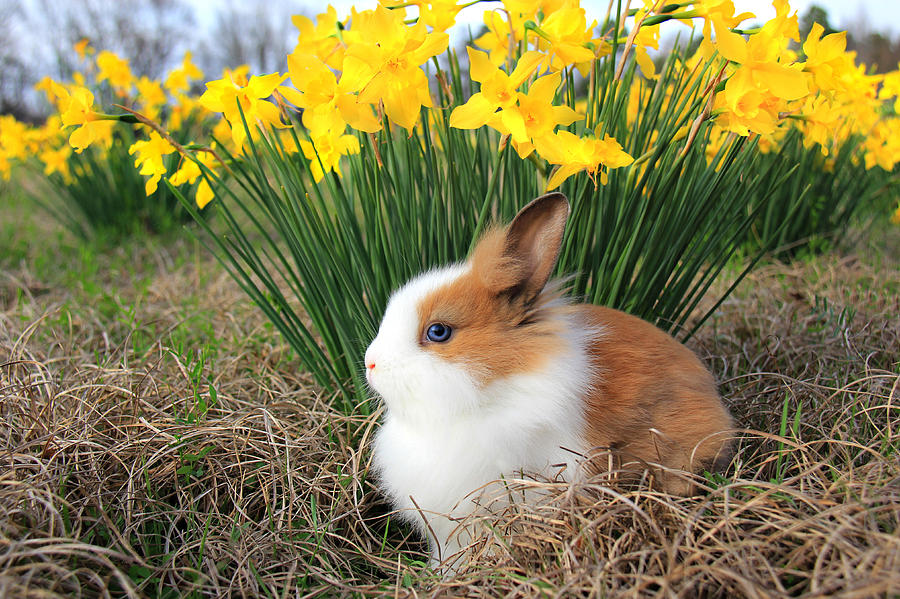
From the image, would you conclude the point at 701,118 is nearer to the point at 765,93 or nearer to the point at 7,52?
the point at 765,93

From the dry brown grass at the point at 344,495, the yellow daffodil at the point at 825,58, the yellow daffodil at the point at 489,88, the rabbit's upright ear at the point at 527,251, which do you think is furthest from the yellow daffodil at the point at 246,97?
the yellow daffodil at the point at 825,58

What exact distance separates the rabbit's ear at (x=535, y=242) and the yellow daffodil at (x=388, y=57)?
40 centimetres

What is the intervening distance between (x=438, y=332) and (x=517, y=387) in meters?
0.22

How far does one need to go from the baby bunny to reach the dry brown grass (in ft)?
0.30

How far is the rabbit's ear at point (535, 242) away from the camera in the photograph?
55.4 inches

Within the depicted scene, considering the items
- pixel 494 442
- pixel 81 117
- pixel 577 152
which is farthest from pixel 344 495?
pixel 81 117

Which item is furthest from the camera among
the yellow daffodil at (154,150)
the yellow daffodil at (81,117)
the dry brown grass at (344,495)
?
the yellow daffodil at (154,150)

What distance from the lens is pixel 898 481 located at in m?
1.31

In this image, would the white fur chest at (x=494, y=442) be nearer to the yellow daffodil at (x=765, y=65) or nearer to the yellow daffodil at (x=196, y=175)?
the yellow daffodil at (x=765, y=65)

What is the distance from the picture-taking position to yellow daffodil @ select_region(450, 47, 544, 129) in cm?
137

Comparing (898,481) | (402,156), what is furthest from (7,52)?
(898,481)

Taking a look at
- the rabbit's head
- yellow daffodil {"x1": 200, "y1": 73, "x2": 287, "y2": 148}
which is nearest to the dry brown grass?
the rabbit's head

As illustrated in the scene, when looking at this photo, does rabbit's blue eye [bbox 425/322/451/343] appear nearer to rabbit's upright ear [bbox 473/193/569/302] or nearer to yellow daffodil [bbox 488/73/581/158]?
rabbit's upright ear [bbox 473/193/569/302]

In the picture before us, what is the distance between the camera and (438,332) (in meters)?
1.46
